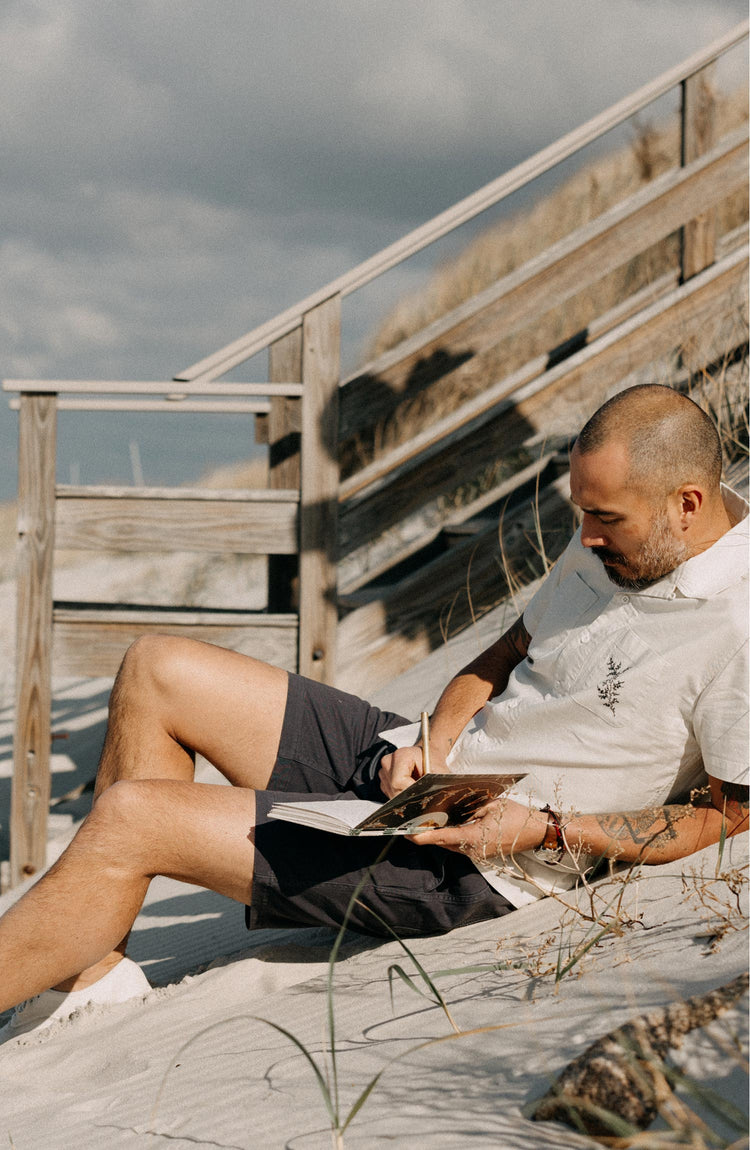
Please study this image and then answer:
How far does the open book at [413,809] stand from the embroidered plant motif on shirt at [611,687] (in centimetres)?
27

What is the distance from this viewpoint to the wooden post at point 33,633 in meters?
4.99

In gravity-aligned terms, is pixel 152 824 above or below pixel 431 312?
below

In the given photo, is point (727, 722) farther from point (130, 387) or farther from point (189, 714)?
point (130, 387)

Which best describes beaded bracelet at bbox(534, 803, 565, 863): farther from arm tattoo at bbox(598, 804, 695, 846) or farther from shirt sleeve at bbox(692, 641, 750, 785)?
shirt sleeve at bbox(692, 641, 750, 785)

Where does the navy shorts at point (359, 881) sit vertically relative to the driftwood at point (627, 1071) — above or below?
above

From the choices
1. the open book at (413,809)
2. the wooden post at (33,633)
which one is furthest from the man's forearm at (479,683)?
the wooden post at (33,633)

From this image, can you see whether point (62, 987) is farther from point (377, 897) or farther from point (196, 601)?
point (196, 601)

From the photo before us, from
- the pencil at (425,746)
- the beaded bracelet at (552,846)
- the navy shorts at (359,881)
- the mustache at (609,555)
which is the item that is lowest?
the navy shorts at (359,881)

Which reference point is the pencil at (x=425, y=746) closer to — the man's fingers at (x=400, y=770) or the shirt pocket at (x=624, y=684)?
the man's fingers at (x=400, y=770)

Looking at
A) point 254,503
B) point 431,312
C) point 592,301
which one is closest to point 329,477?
point 254,503

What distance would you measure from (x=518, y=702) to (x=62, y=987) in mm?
1268

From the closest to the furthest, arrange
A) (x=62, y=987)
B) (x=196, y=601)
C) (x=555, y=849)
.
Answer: (x=555, y=849) → (x=62, y=987) → (x=196, y=601)

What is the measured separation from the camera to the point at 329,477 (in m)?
4.98

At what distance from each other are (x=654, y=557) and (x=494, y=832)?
2.25 ft
